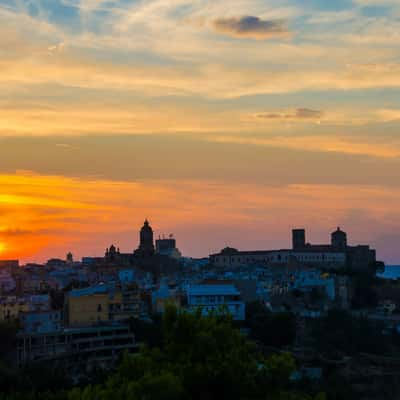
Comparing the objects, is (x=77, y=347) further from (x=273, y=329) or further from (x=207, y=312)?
(x=273, y=329)

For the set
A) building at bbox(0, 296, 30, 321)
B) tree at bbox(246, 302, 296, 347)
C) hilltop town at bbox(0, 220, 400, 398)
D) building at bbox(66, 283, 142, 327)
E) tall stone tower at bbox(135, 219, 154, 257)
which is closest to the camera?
hilltop town at bbox(0, 220, 400, 398)

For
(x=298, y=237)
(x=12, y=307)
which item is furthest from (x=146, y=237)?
Answer: (x=12, y=307)

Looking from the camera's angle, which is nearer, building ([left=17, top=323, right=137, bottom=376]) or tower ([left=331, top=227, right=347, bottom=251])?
building ([left=17, top=323, right=137, bottom=376])

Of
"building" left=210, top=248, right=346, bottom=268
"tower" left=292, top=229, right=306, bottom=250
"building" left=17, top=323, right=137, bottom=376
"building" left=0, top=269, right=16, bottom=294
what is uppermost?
"tower" left=292, top=229, right=306, bottom=250

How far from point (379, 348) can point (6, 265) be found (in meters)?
44.7

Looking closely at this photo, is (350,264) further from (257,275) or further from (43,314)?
(43,314)

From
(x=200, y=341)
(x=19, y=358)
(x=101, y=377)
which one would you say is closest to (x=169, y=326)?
(x=200, y=341)

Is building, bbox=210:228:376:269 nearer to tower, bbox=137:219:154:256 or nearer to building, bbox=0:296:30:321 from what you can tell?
tower, bbox=137:219:154:256

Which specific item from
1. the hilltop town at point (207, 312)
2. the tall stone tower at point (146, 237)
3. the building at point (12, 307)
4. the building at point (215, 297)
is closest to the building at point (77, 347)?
the hilltop town at point (207, 312)

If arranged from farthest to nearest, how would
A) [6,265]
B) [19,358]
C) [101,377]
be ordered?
[6,265] < [19,358] < [101,377]

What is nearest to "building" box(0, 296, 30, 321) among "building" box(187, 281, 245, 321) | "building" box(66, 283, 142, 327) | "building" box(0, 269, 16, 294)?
"building" box(66, 283, 142, 327)

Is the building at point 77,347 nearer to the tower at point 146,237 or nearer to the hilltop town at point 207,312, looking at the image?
the hilltop town at point 207,312

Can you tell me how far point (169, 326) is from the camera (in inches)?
964

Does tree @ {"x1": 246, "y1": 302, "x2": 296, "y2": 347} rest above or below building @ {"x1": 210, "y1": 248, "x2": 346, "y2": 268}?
below
